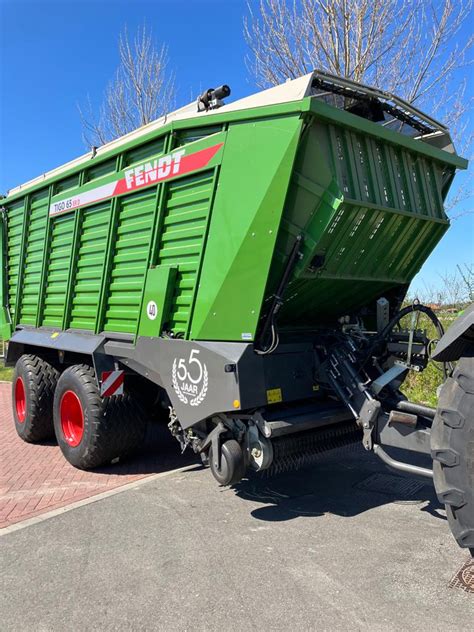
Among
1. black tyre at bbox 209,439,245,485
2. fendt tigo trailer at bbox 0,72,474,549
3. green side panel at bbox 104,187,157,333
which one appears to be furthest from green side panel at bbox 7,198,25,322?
black tyre at bbox 209,439,245,485

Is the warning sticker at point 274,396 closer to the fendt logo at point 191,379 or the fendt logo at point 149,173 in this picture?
the fendt logo at point 191,379

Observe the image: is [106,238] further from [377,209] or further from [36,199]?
[377,209]

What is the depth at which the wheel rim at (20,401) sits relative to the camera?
7305 millimetres

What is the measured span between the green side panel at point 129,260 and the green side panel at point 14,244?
111 inches

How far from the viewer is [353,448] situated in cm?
623

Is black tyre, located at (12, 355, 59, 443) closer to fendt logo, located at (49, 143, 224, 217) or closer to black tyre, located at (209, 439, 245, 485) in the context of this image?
fendt logo, located at (49, 143, 224, 217)

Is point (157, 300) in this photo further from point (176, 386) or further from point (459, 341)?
point (459, 341)

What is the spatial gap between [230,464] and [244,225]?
1.83 metres

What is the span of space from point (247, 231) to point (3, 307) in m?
5.63

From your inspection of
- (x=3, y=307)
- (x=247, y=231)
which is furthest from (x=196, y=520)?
(x=3, y=307)

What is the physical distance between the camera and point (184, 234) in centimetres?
446

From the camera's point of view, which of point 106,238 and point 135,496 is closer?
point 135,496

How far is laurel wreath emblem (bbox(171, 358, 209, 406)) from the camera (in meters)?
4.12

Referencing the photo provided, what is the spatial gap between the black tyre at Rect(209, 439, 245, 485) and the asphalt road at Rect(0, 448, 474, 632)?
0.41 metres
